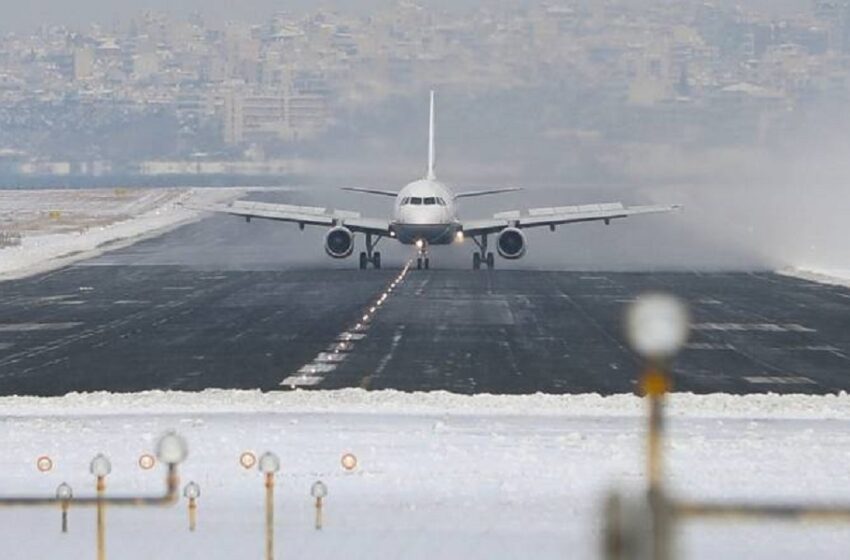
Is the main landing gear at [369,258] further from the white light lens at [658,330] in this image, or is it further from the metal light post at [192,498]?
the white light lens at [658,330]

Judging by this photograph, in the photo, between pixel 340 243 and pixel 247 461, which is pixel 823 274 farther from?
pixel 247 461

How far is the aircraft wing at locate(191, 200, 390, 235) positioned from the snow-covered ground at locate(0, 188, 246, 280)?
3.61 meters

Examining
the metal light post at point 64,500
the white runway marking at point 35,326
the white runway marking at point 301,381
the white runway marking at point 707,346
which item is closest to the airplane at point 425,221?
the white runway marking at point 35,326

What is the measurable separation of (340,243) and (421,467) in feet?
205

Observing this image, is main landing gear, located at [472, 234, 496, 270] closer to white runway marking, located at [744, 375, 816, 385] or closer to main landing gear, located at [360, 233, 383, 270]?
main landing gear, located at [360, 233, 383, 270]

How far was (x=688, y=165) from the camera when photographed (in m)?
183

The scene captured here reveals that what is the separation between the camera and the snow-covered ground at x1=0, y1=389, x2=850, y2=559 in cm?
2206

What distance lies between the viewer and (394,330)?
56625 millimetres

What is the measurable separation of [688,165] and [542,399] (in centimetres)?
14979

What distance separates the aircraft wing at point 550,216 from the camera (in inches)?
3553

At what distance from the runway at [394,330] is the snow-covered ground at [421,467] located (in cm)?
533

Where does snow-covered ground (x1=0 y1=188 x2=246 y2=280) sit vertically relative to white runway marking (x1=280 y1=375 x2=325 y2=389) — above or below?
below

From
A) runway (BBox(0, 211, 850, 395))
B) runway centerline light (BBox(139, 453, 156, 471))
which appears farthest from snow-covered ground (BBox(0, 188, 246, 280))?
runway centerline light (BBox(139, 453, 156, 471))

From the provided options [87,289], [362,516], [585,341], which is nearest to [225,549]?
[362,516]
